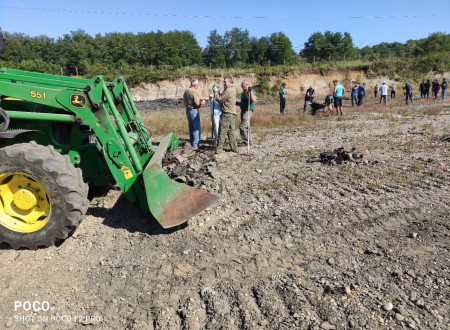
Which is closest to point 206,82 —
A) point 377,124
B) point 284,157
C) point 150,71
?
point 150,71

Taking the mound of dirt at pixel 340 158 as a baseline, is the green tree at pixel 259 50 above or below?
above

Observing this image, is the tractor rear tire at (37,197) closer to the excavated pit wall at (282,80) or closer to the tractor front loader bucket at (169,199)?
the tractor front loader bucket at (169,199)

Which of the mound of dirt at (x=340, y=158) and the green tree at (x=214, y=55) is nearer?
the mound of dirt at (x=340, y=158)

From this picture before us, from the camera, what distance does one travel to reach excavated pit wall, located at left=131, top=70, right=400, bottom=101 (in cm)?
4144

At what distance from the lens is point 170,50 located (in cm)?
6159

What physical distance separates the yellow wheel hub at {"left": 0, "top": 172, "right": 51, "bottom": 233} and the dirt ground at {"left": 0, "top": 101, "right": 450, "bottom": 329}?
36 cm

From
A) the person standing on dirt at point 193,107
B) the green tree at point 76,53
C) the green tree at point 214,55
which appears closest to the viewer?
the person standing on dirt at point 193,107

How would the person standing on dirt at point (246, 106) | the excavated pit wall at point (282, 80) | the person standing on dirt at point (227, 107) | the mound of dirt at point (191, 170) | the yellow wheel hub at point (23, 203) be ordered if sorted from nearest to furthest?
the yellow wheel hub at point (23, 203), the mound of dirt at point (191, 170), the person standing on dirt at point (227, 107), the person standing on dirt at point (246, 106), the excavated pit wall at point (282, 80)

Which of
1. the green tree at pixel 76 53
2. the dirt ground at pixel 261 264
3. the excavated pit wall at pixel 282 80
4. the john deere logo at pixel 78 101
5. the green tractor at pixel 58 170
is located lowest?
the dirt ground at pixel 261 264

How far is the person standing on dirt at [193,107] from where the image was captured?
8.85 m

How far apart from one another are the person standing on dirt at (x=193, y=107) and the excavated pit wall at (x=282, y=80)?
105 ft

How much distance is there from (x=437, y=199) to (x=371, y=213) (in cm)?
131

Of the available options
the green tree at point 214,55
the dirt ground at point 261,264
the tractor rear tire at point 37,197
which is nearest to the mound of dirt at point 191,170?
the dirt ground at point 261,264

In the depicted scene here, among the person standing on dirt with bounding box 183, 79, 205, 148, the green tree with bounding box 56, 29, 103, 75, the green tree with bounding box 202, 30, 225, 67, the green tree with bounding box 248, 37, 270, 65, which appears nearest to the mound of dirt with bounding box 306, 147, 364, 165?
the person standing on dirt with bounding box 183, 79, 205, 148
